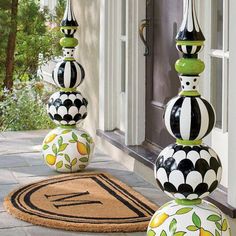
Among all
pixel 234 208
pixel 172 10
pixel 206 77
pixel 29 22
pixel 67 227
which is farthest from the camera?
pixel 29 22

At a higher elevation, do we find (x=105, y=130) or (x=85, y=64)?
(x=85, y=64)

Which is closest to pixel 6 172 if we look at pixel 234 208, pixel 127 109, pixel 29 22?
pixel 127 109

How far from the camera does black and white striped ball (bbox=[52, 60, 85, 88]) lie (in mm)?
4430

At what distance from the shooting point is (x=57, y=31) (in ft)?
26.3

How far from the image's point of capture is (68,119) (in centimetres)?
443

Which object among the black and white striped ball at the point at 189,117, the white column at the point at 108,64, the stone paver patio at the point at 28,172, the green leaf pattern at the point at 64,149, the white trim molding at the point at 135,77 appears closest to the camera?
the black and white striped ball at the point at 189,117

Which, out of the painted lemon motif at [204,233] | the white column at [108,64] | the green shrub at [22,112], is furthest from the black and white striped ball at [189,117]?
the green shrub at [22,112]

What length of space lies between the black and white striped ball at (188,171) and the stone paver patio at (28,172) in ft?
2.18

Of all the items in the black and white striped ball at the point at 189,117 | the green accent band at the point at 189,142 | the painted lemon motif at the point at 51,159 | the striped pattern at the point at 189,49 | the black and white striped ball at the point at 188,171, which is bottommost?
the painted lemon motif at the point at 51,159

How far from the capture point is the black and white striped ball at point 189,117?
2.60 metres

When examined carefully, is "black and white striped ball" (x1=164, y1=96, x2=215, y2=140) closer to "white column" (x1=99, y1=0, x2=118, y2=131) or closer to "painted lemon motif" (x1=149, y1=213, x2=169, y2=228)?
"painted lemon motif" (x1=149, y1=213, x2=169, y2=228)

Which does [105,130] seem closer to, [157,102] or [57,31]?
[157,102]

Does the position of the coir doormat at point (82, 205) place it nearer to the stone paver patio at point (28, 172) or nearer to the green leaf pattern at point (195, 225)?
the stone paver patio at point (28, 172)

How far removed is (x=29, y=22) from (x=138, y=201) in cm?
430
